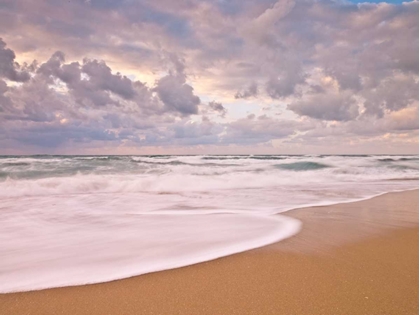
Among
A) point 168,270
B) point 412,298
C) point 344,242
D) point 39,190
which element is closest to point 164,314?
point 168,270

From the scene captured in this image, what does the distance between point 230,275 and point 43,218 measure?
3.89 m

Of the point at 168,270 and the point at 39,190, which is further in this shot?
the point at 39,190

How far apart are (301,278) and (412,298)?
0.72 metres

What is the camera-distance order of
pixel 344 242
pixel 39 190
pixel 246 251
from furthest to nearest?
pixel 39 190 → pixel 344 242 → pixel 246 251

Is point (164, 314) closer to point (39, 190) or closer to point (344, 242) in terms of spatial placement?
point (344, 242)

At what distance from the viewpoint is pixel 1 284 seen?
231 cm

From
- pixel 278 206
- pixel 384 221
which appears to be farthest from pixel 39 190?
pixel 384 221

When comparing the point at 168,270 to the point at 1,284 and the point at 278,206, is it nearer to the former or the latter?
the point at 1,284

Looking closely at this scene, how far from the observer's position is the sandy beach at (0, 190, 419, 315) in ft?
6.25

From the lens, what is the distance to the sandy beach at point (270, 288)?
191cm

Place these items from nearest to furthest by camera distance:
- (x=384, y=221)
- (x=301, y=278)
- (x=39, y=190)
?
1. (x=301, y=278)
2. (x=384, y=221)
3. (x=39, y=190)

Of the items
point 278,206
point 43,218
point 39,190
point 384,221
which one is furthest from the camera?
point 39,190

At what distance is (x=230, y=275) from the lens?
237 cm

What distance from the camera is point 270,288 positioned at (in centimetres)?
214
